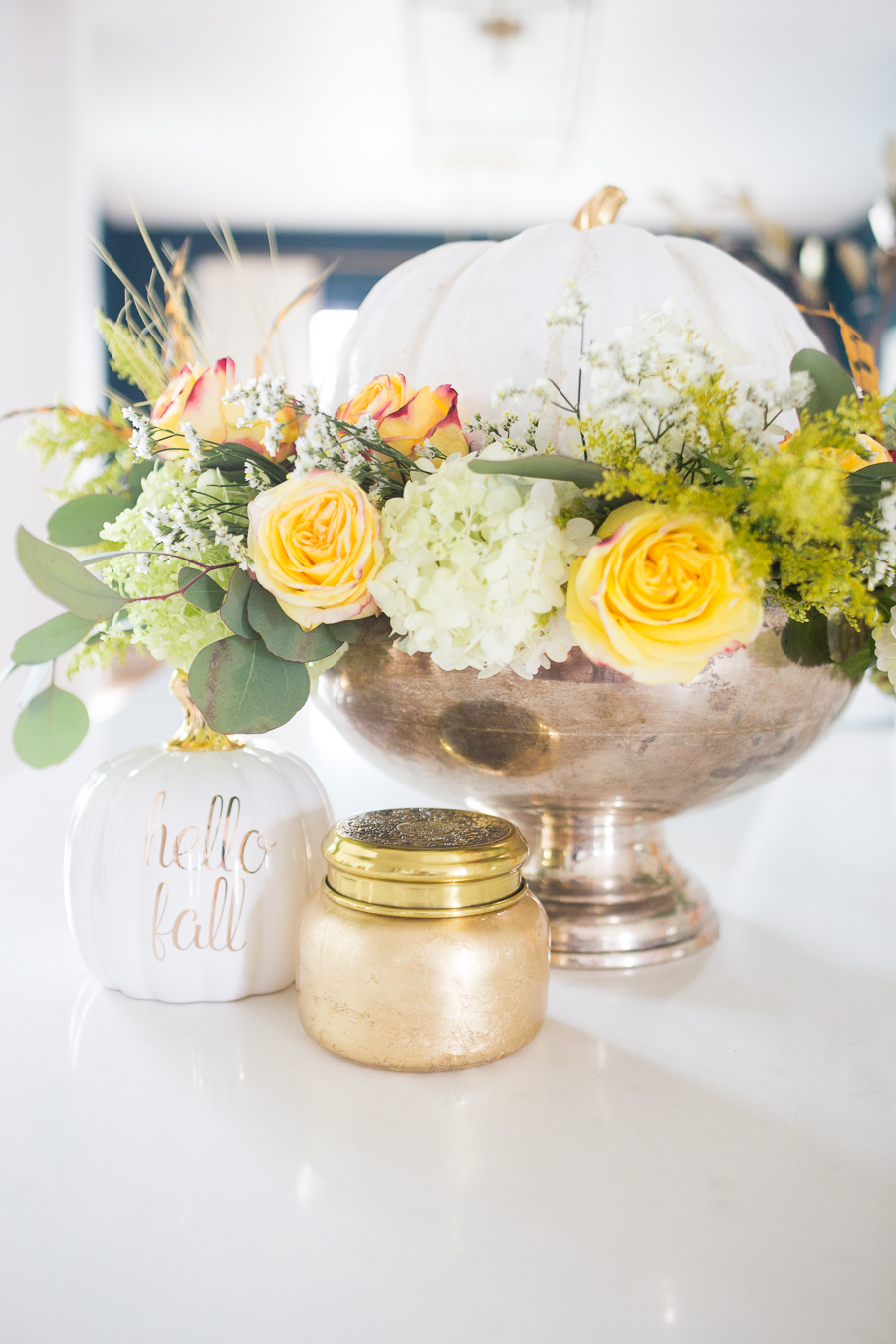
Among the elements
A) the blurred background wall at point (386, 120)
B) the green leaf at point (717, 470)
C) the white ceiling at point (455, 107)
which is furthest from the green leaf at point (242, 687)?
the white ceiling at point (455, 107)

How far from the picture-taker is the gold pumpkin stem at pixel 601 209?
0.71 meters

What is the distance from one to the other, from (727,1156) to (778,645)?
0.26 m

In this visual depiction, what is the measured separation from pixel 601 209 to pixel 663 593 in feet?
1.30

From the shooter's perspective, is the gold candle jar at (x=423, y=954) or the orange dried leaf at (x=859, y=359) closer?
the gold candle jar at (x=423, y=954)

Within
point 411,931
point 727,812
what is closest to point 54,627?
point 411,931

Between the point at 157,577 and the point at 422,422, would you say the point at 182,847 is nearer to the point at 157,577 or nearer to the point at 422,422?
the point at 157,577

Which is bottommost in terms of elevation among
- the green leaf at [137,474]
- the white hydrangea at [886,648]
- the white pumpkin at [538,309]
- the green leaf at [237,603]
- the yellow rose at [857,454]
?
the white hydrangea at [886,648]

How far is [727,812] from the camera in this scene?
41.3 inches

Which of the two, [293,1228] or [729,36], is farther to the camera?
[729,36]

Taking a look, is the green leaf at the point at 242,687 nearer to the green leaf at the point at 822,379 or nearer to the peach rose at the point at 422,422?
the peach rose at the point at 422,422

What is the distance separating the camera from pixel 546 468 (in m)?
0.46

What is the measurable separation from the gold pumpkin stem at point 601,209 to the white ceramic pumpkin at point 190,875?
0.45 meters

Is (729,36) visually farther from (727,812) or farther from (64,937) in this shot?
(64,937)

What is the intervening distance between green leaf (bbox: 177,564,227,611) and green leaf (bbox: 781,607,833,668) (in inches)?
12.0
